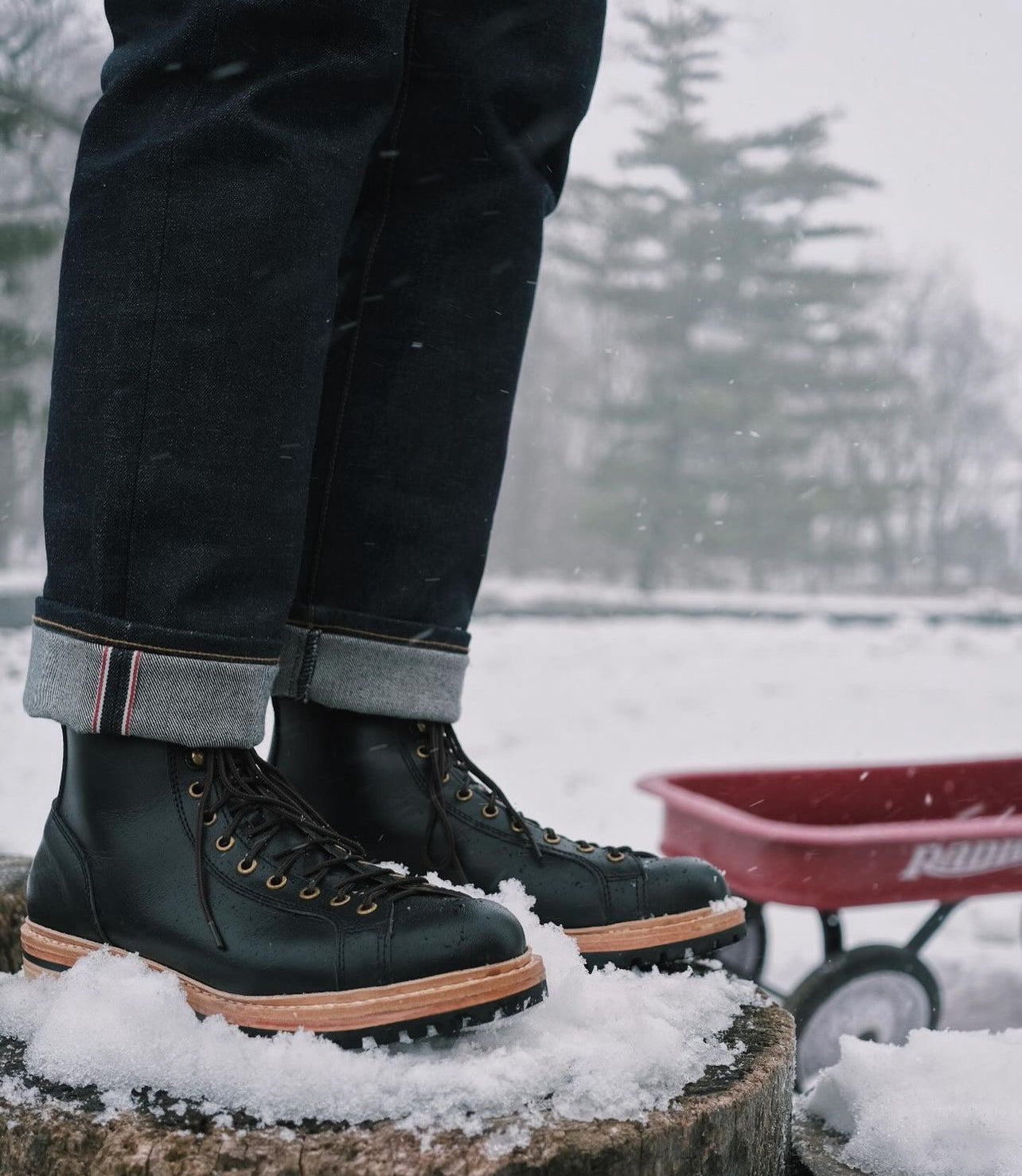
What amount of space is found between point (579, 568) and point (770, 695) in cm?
1407

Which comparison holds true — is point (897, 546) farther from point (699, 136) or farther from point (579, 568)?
point (699, 136)

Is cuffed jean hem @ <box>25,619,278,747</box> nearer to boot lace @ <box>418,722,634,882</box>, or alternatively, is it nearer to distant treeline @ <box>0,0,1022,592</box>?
boot lace @ <box>418,722,634,882</box>

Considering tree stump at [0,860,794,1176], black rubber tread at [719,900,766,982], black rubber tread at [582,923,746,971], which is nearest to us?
tree stump at [0,860,794,1176]

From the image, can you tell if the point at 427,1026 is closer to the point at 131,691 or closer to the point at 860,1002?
the point at 131,691

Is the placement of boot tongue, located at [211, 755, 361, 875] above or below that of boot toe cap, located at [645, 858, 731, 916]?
above

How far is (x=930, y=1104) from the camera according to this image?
2.85 ft

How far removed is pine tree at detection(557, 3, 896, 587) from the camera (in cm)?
Answer: 2077

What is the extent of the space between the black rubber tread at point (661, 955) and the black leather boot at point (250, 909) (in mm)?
212

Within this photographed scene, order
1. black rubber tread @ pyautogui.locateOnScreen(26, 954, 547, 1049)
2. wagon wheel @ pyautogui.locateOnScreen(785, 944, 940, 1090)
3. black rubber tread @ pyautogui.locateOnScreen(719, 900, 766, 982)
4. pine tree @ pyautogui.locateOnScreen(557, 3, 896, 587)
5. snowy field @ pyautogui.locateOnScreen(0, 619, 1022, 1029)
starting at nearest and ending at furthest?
black rubber tread @ pyautogui.locateOnScreen(26, 954, 547, 1049) → wagon wheel @ pyautogui.locateOnScreen(785, 944, 940, 1090) → black rubber tread @ pyautogui.locateOnScreen(719, 900, 766, 982) → snowy field @ pyautogui.locateOnScreen(0, 619, 1022, 1029) → pine tree @ pyautogui.locateOnScreen(557, 3, 896, 587)

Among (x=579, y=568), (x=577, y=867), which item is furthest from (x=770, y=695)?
(x=579, y=568)

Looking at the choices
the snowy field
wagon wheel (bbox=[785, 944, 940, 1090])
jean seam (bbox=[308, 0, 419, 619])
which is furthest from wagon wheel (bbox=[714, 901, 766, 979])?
jean seam (bbox=[308, 0, 419, 619])

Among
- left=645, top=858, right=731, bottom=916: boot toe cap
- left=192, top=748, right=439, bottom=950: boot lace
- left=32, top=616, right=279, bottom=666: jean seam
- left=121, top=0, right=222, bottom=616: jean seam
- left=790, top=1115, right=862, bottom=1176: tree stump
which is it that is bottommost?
left=790, top=1115, right=862, bottom=1176: tree stump

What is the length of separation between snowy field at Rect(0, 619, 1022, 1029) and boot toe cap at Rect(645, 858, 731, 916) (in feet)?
4.96

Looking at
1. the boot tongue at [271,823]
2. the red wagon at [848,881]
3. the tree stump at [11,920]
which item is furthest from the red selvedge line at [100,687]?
the red wagon at [848,881]
